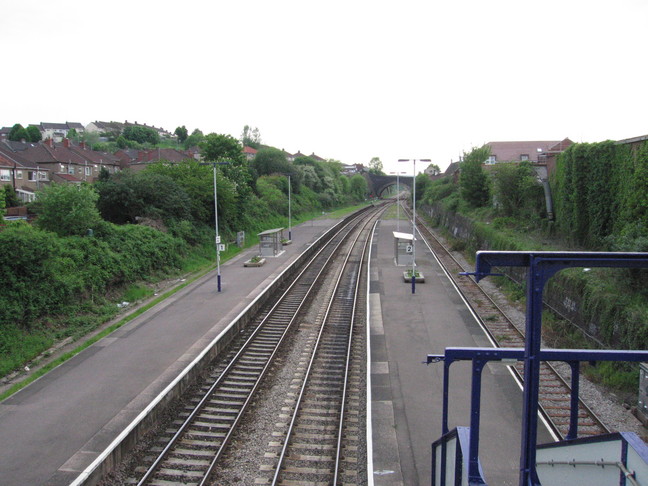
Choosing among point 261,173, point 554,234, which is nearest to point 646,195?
point 554,234

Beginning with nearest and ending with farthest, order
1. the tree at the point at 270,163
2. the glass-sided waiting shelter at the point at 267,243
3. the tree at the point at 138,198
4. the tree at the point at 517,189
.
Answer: the tree at the point at 138,198 → the tree at the point at 517,189 → the glass-sided waiting shelter at the point at 267,243 → the tree at the point at 270,163

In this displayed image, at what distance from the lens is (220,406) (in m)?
12.5

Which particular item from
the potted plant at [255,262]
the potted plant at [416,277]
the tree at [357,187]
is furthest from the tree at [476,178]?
the tree at [357,187]

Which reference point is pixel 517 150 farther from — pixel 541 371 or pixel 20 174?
pixel 20 174

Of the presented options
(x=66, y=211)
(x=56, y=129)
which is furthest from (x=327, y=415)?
(x=56, y=129)

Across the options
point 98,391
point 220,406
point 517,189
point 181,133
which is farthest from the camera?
point 181,133

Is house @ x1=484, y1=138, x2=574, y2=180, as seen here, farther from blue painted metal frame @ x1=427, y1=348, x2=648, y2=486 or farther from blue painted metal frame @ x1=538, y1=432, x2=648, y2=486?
blue painted metal frame @ x1=538, y1=432, x2=648, y2=486

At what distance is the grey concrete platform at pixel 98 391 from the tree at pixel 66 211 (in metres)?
5.96

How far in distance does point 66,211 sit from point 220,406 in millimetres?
15763

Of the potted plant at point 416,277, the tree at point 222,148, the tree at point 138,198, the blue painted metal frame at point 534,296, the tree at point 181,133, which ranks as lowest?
the potted plant at point 416,277

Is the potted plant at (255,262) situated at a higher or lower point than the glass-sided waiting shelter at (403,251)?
lower

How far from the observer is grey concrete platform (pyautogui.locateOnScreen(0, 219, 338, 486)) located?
9594 millimetres

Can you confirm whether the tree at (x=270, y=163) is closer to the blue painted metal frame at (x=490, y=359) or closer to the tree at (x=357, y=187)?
the tree at (x=357, y=187)

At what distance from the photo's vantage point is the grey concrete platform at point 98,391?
959cm
